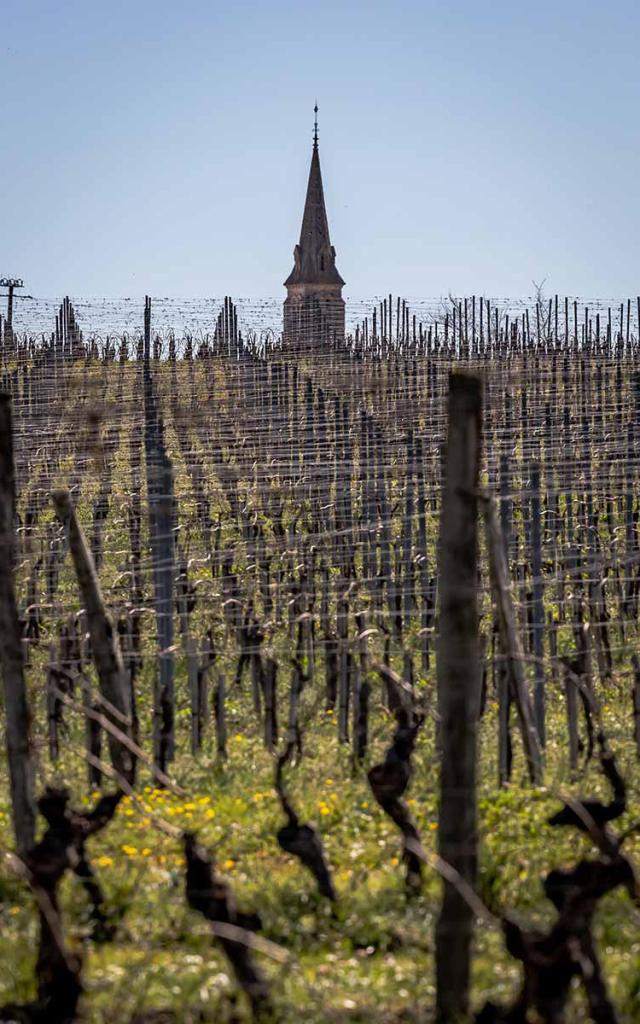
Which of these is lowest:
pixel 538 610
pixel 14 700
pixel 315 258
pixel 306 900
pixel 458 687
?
pixel 306 900

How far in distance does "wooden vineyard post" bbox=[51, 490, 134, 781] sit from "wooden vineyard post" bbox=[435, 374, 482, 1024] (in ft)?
9.03

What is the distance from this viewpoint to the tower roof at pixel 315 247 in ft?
186

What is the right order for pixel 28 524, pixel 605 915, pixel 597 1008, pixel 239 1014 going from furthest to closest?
pixel 28 524, pixel 605 915, pixel 239 1014, pixel 597 1008

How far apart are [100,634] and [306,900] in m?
2.26

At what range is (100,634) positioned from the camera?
7676 mm

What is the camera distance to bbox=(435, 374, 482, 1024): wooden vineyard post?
463cm

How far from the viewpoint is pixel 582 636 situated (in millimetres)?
9172

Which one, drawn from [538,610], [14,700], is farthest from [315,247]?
[14,700]

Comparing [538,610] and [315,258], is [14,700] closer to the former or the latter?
[538,610]

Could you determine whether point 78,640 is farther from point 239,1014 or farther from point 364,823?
point 239,1014

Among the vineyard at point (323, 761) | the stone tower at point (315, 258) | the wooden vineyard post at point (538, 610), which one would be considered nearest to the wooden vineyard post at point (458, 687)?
the vineyard at point (323, 761)

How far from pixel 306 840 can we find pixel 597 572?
6.72 metres

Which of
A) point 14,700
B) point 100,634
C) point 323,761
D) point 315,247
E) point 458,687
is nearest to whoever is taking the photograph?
point 458,687

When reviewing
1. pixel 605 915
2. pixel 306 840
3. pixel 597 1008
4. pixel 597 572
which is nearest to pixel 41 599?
pixel 597 572
